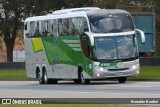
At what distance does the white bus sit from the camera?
36.4 meters

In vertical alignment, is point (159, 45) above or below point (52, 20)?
below


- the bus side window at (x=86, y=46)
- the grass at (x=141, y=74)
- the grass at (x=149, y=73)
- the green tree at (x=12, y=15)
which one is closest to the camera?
the bus side window at (x=86, y=46)

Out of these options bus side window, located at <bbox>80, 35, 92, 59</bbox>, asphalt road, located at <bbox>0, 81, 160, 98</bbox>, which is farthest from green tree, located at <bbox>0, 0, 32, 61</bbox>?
asphalt road, located at <bbox>0, 81, 160, 98</bbox>

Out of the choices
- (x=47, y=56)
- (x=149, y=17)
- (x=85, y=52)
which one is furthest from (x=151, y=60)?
(x=85, y=52)

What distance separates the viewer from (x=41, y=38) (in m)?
42.3

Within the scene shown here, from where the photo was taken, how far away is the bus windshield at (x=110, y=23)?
120 feet

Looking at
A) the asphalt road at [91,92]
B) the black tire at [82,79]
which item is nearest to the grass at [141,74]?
the black tire at [82,79]

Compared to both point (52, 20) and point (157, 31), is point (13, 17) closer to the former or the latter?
point (157, 31)

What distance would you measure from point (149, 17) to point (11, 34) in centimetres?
3298

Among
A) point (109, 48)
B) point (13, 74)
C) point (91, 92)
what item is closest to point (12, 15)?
point (13, 74)

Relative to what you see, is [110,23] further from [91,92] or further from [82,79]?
[91,92]

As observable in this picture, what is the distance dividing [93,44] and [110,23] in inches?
61.2

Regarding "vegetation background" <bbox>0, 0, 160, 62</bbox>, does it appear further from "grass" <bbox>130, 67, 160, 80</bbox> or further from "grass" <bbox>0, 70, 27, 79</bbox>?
"grass" <bbox>130, 67, 160, 80</bbox>

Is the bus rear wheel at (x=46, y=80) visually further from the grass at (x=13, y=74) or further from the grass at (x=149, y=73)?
the grass at (x=13, y=74)
